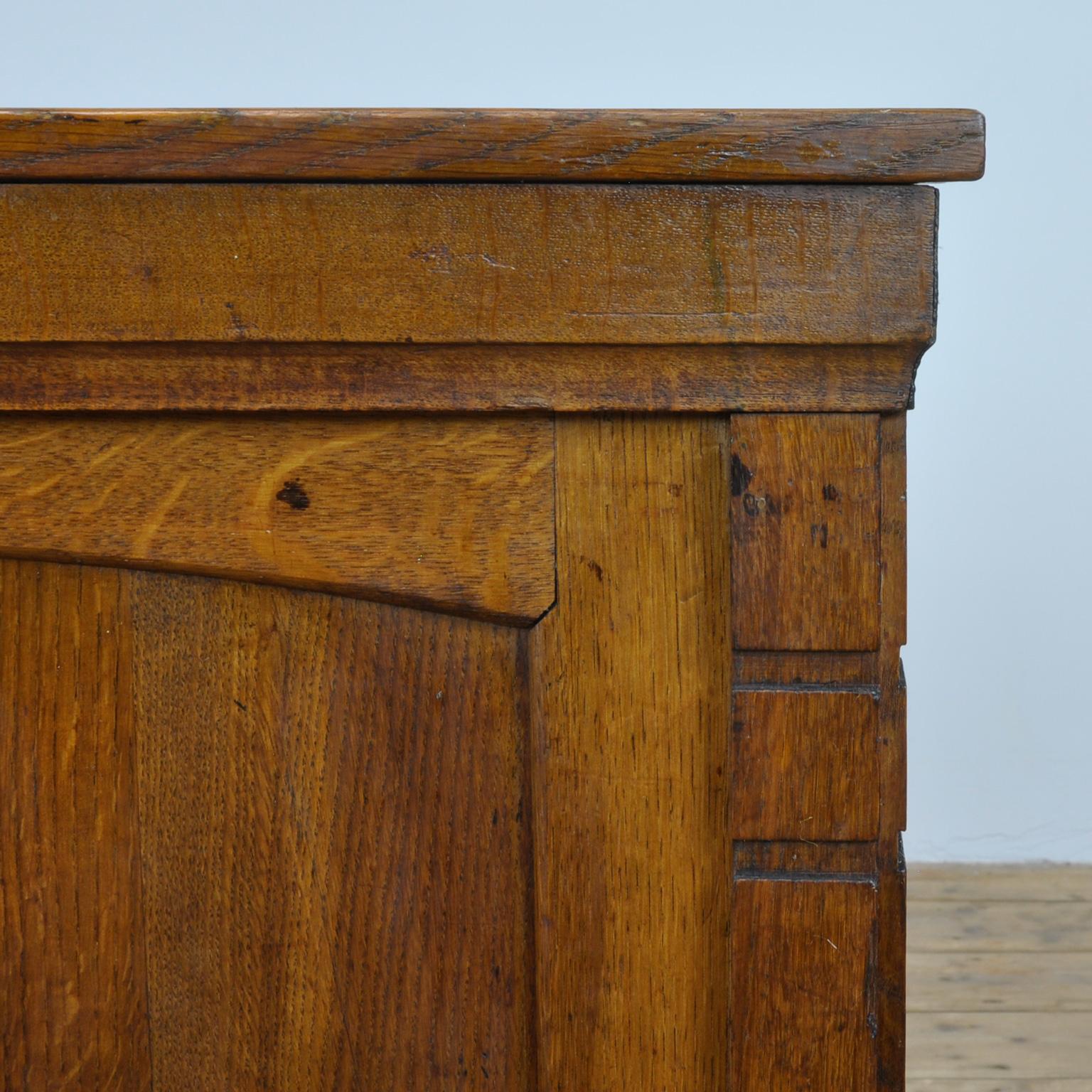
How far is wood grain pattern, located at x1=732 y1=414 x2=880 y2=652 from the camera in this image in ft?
1.24

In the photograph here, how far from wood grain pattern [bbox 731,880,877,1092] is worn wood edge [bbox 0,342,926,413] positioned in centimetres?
17

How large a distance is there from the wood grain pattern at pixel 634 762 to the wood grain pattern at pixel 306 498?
0.02 m

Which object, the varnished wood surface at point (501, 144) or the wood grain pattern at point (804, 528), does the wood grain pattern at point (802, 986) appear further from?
the varnished wood surface at point (501, 144)

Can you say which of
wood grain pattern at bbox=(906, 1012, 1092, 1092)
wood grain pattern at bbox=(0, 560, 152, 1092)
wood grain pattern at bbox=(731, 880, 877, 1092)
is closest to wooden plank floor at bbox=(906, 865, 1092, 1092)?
wood grain pattern at bbox=(906, 1012, 1092, 1092)

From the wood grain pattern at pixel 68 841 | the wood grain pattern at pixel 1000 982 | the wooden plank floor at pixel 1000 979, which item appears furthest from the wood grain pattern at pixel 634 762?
the wood grain pattern at pixel 1000 982

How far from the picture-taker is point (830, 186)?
0.36 m

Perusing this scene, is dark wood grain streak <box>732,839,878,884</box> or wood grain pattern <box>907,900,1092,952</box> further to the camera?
wood grain pattern <box>907,900,1092,952</box>

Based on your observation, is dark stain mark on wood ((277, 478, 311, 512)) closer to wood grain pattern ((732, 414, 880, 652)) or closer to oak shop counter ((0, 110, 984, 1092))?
oak shop counter ((0, 110, 984, 1092))

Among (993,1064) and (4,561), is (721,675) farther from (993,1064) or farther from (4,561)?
(993,1064)

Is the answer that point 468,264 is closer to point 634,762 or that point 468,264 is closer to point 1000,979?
point 634,762

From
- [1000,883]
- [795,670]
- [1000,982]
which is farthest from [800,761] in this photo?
[1000,883]

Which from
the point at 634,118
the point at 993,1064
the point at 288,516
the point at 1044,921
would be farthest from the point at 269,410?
the point at 1044,921

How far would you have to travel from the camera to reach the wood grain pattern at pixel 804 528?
38cm

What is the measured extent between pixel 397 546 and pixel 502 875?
12cm
